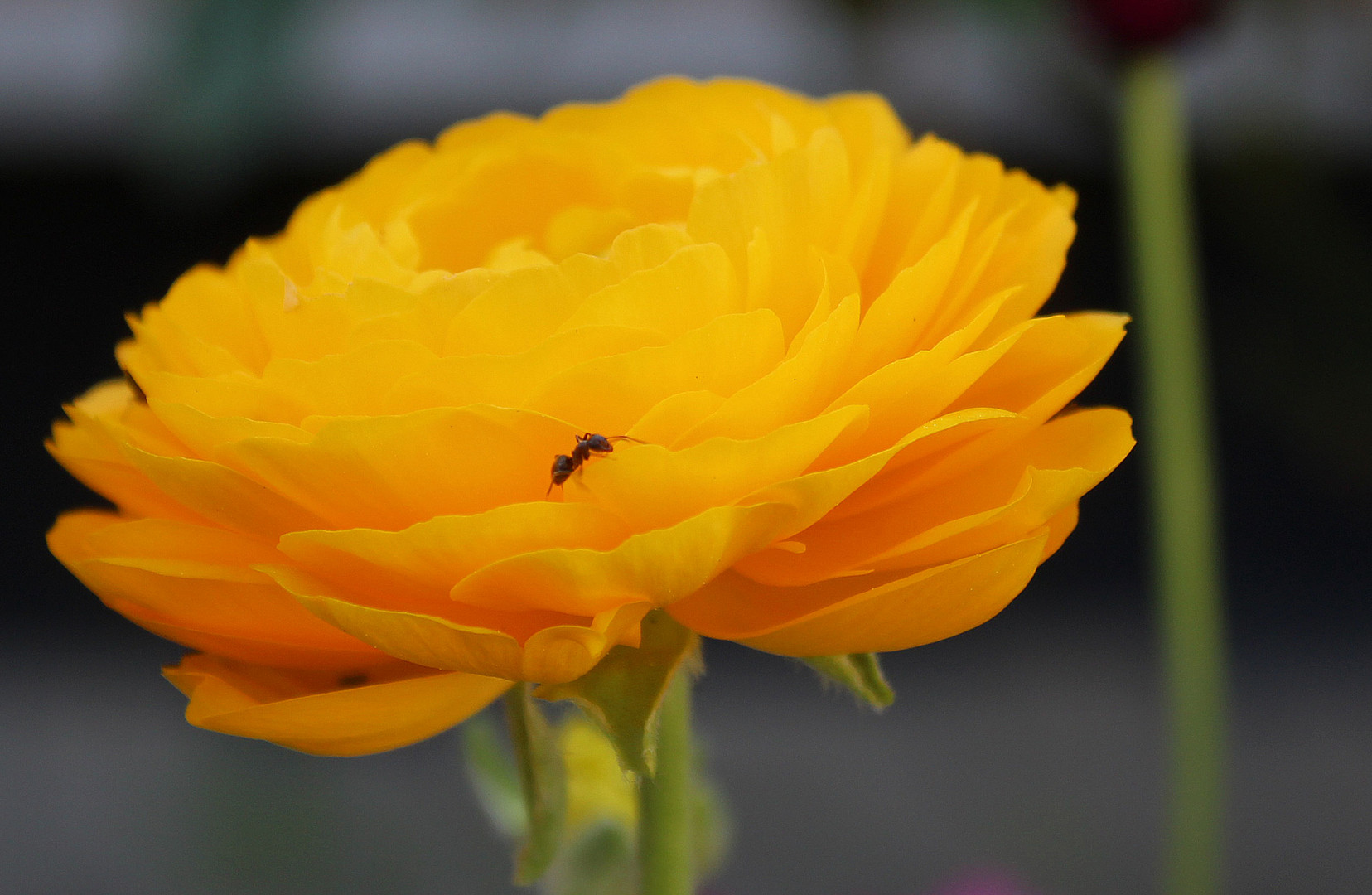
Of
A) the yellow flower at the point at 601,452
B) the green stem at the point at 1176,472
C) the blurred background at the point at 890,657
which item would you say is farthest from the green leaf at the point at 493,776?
the blurred background at the point at 890,657

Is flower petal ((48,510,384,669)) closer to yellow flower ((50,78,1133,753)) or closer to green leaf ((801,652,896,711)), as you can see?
yellow flower ((50,78,1133,753))

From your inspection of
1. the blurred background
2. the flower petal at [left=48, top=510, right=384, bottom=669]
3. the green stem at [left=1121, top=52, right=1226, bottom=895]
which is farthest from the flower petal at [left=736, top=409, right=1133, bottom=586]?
the blurred background

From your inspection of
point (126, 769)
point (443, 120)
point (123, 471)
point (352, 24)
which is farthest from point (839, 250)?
point (126, 769)

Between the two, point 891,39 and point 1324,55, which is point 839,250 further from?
point 1324,55

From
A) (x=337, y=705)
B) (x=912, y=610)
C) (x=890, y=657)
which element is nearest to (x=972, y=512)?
(x=912, y=610)

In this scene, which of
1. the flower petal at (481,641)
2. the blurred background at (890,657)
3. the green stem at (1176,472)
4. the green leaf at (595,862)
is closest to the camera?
the flower petal at (481,641)

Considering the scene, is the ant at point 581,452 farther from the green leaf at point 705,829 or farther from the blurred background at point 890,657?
the blurred background at point 890,657
